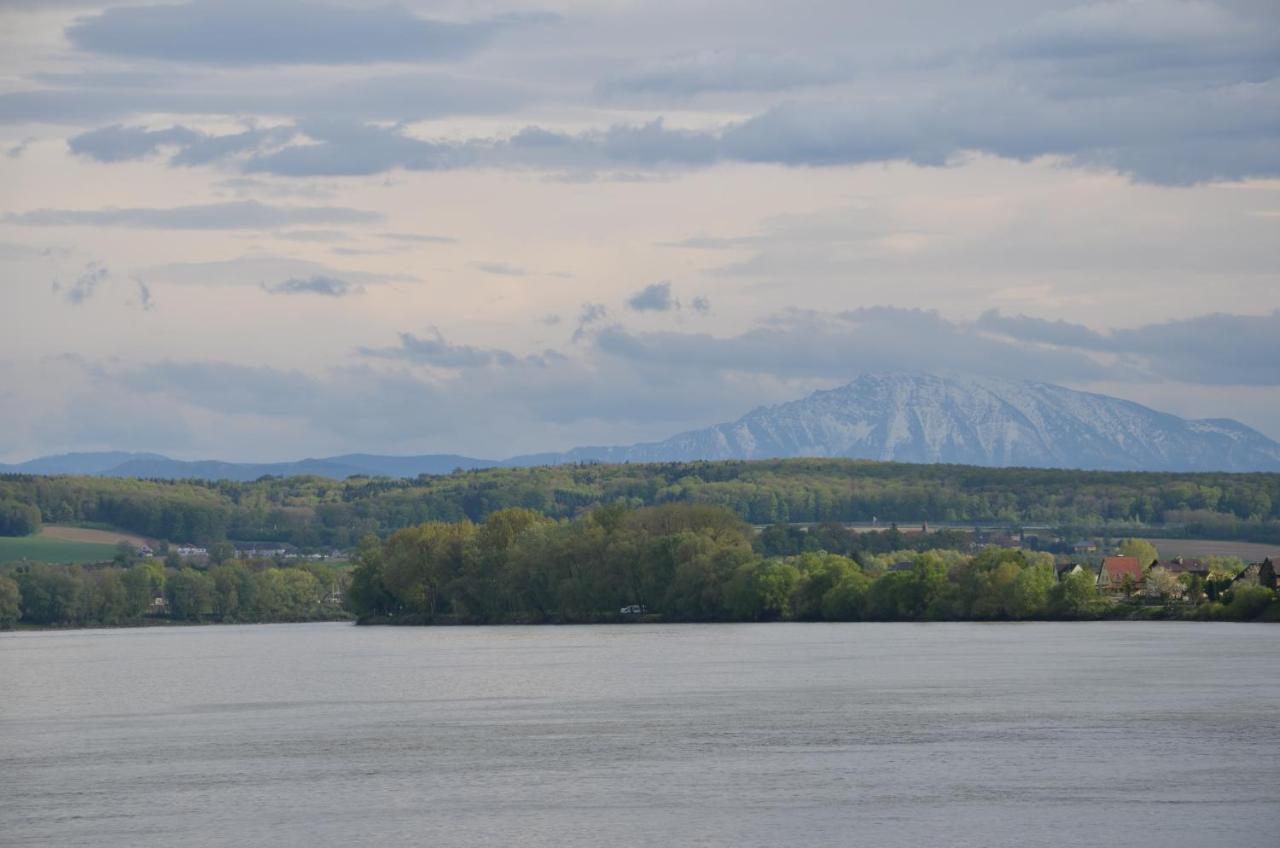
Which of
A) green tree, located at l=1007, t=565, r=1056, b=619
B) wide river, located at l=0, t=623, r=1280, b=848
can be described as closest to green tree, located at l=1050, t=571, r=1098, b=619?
green tree, located at l=1007, t=565, r=1056, b=619

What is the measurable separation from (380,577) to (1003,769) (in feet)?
354

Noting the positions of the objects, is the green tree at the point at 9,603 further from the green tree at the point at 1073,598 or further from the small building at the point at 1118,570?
the small building at the point at 1118,570

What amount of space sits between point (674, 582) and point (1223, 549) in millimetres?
79532

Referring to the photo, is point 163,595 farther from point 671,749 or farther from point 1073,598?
point 671,749

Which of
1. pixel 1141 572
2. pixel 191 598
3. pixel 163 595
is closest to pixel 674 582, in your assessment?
pixel 1141 572

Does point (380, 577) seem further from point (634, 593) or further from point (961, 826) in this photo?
point (961, 826)

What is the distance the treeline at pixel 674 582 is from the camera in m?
119

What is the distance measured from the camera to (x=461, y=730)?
57.0 meters

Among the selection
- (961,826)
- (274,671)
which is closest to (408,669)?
(274,671)

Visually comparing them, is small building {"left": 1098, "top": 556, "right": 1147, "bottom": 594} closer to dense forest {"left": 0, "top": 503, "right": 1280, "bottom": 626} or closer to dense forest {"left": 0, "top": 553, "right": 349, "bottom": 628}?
dense forest {"left": 0, "top": 503, "right": 1280, "bottom": 626}

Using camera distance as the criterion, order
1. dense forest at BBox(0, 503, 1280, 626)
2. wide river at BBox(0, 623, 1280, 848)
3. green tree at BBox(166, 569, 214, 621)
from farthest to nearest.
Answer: green tree at BBox(166, 569, 214, 621) → dense forest at BBox(0, 503, 1280, 626) → wide river at BBox(0, 623, 1280, 848)

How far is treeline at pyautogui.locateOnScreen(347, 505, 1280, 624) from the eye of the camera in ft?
389

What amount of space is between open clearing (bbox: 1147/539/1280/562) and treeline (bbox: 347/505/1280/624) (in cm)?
3109

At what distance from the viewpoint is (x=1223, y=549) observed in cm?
18700
